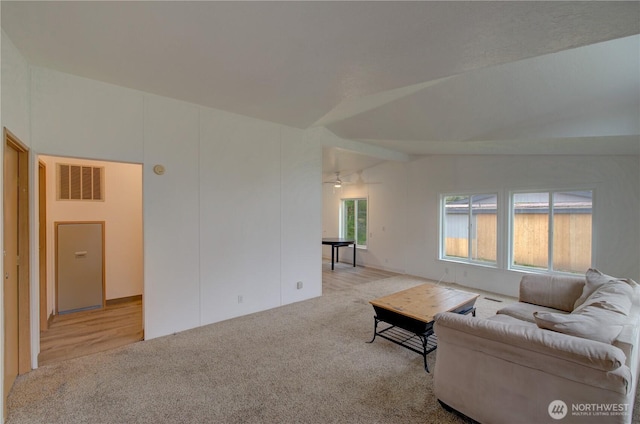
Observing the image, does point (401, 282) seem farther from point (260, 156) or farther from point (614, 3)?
point (614, 3)

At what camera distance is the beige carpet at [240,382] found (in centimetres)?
209

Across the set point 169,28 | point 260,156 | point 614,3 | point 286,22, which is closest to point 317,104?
point 260,156

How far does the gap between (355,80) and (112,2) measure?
2022mm

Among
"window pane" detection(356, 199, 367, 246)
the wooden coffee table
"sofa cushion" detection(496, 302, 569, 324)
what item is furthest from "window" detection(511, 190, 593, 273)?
"window pane" detection(356, 199, 367, 246)

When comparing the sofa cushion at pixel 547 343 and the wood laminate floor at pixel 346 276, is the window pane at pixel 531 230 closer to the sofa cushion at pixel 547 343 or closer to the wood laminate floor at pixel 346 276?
the wood laminate floor at pixel 346 276

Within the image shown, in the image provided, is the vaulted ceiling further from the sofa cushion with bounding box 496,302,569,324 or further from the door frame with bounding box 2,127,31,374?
the sofa cushion with bounding box 496,302,569,324

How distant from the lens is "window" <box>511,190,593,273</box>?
14.9 ft

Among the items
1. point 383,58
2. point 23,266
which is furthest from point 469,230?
point 23,266

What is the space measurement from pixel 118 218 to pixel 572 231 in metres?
7.49

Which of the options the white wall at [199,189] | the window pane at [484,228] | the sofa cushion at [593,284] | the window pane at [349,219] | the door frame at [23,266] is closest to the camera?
the door frame at [23,266]

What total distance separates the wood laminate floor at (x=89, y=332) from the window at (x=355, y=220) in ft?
19.4

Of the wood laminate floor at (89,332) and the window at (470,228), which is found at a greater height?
the window at (470,228)

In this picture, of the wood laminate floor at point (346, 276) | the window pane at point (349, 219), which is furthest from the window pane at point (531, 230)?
the window pane at point (349, 219)

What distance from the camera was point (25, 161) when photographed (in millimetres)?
2686
